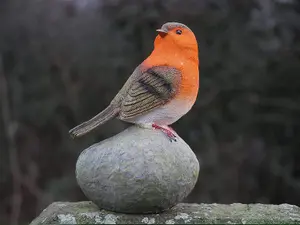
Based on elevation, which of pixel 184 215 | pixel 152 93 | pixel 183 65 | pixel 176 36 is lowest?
pixel 184 215

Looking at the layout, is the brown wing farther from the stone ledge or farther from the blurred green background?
the blurred green background

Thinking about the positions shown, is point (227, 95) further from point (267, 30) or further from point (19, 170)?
point (19, 170)

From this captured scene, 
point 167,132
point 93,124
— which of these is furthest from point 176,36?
point 93,124

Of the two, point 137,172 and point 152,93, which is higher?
point 152,93

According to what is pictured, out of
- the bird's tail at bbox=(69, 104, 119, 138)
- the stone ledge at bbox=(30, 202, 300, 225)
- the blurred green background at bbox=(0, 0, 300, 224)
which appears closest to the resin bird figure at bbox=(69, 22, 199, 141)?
the bird's tail at bbox=(69, 104, 119, 138)

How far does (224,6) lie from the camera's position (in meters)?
3.69

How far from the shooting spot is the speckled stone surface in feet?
6.94

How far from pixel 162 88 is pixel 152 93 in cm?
5

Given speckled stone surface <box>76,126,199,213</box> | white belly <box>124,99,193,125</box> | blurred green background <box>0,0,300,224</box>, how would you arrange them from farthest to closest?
blurred green background <box>0,0,300,224</box>, white belly <box>124,99,193,125</box>, speckled stone surface <box>76,126,199,213</box>

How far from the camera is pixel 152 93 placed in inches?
86.7

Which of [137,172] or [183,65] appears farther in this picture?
[183,65]

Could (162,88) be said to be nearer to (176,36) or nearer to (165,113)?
(165,113)

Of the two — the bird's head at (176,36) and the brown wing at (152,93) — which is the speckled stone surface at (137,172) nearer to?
the brown wing at (152,93)

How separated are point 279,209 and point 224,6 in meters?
1.71
